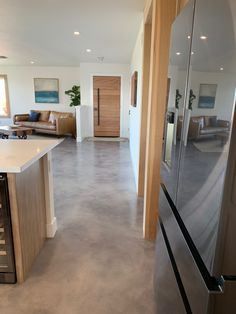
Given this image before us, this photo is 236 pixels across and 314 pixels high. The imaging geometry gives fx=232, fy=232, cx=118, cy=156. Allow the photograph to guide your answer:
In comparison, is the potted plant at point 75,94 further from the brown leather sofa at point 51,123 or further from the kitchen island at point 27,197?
the kitchen island at point 27,197

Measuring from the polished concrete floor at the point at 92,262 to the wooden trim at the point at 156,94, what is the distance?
14.8 inches

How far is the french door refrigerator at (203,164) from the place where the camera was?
0.63 meters

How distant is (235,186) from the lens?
24.0 inches

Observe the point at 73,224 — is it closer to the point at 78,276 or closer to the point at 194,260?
the point at 78,276

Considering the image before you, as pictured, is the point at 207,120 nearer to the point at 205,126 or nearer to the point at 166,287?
the point at 205,126

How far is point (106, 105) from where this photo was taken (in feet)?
25.7

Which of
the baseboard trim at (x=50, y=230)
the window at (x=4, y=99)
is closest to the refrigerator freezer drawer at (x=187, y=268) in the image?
the baseboard trim at (x=50, y=230)

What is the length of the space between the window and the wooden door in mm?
3713

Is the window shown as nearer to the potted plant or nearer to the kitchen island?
the potted plant

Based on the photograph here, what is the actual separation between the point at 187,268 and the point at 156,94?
1439mm

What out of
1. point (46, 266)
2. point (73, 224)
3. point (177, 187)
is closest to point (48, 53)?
point (73, 224)

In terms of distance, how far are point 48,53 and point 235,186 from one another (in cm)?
634

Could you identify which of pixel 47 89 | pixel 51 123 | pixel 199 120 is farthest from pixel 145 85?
pixel 47 89

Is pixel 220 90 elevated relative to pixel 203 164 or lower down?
elevated
